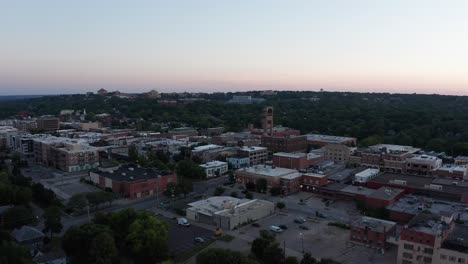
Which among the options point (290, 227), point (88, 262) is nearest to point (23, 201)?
point (88, 262)

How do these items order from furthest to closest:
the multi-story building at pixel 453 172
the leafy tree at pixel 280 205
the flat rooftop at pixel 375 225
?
the multi-story building at pixel 453 172 < the leafy tree at pixel 280 205 < the flat rooftop at pixel 375 225

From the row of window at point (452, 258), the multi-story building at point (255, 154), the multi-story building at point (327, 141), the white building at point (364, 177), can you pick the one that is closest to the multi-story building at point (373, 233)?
the row of window at point (452, 258)

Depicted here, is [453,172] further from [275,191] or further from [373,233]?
[373,233]

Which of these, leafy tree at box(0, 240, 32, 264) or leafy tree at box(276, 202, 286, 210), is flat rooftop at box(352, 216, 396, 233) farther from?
leafy tree at box(0, 240, 32, 264)

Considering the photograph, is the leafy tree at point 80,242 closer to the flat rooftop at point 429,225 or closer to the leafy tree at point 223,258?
the leafy tree at point 223,258

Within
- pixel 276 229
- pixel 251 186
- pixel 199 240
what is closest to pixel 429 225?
pixel 276 229

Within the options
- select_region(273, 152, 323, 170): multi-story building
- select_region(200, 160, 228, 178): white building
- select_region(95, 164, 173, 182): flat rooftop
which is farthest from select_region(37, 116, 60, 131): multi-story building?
select_region(273, 152, 323, 170): multi-story building
